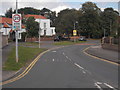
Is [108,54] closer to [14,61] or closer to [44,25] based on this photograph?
Answer: [14,61]

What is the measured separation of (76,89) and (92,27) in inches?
3342

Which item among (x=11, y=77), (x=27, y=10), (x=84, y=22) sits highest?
(x=27, y=10)

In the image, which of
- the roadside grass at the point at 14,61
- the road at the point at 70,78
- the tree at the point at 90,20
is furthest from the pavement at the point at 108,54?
the tree at the point at 90,20

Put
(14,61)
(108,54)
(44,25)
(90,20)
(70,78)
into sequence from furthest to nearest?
(90,20), (44,25), (108,54), (14,61), (70,78)

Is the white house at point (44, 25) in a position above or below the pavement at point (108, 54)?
above

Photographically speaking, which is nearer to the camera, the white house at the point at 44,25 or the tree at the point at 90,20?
the white house at the point at 44,25

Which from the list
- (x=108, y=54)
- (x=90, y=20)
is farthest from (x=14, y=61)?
(x=90, y=20)

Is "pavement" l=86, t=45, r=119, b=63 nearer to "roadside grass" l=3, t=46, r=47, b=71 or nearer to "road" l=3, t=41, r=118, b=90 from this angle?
"road" l=3, t=41, r=118, b=90

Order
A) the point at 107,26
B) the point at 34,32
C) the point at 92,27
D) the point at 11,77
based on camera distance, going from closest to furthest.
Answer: the point at 11,77, the point at 34,32, the point at 92,27, the point at 107,26

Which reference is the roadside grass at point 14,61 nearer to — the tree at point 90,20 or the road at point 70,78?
the road at point 70,78

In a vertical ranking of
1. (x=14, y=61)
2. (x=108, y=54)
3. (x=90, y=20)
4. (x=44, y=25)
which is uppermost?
(x=90, y=20)

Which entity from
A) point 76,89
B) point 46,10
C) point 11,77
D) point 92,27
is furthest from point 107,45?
point 46,10

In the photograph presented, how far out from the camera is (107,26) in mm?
104750

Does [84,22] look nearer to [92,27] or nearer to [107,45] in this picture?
[92,27]
